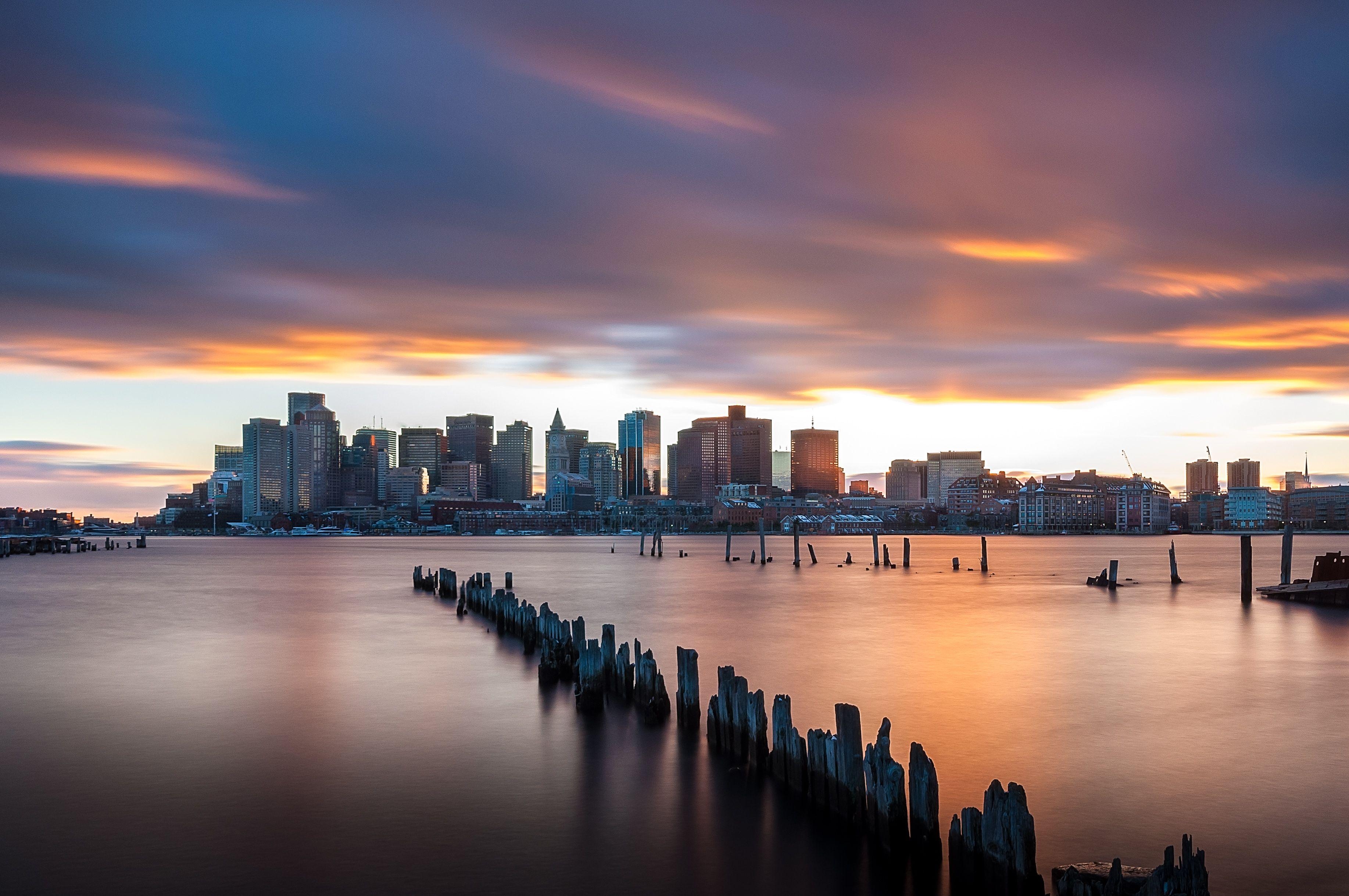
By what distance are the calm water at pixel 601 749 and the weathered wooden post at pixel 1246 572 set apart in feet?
9.70

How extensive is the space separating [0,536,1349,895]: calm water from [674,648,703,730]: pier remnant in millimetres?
785

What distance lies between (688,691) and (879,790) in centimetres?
686

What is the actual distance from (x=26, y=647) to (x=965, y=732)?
96.2 ft

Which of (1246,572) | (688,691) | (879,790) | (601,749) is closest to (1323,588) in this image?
(1246,572)

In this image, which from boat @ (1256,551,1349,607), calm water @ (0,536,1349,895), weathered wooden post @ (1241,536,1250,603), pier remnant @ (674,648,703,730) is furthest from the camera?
weathered wooden post @ (1241,536,1250,603)

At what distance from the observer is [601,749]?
18281 mm

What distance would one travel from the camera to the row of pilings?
33.5 feet

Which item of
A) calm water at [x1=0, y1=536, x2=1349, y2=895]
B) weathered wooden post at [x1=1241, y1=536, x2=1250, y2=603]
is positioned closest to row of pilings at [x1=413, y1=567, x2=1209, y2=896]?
calm water at [x1=0, y1=536, x2=1349, y2=895]

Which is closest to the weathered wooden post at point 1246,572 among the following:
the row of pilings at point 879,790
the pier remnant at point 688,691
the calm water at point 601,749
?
the calm water at point 601,749

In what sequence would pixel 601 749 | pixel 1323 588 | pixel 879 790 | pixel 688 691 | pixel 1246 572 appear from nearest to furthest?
pixel 879 790 < pixel 601 749 < pixel 688 691 < pixel 1323 588 < pixel 1246 572

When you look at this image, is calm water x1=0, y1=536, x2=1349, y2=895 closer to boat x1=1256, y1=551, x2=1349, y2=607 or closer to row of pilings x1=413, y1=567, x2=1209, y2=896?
row of pilings x1=413, y1=567, x2=1209, y2=896

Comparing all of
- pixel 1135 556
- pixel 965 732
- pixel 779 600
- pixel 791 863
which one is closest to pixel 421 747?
pixel 791 863

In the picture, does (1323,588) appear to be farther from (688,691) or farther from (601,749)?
(601,749)

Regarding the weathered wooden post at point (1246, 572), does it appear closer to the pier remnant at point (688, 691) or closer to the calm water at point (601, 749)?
the calm water at point (601, 749)
